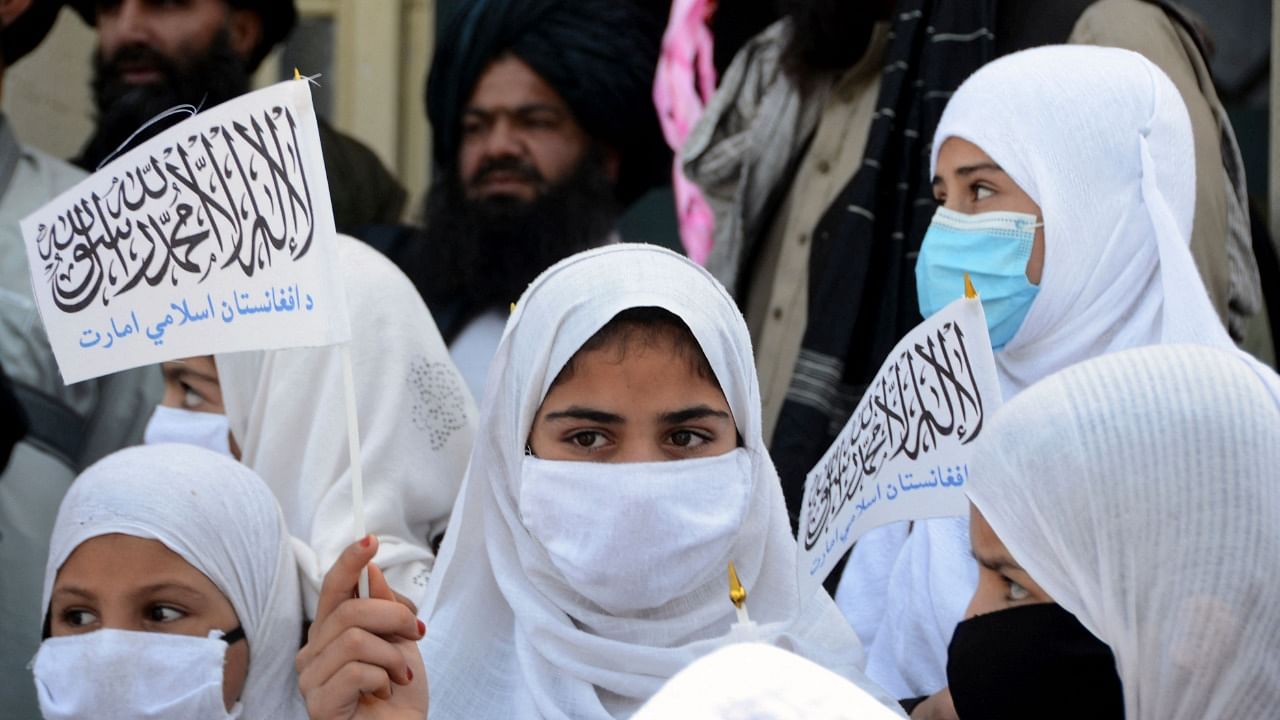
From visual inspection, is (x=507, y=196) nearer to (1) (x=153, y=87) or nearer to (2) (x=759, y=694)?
(1) (x=153, y=87)

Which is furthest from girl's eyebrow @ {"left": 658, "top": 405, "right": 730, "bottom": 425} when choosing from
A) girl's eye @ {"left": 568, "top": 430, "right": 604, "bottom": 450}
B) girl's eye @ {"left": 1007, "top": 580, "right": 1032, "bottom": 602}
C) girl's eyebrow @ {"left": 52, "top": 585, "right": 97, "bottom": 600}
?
girl's eyebrow @ {"left": 52, "top": 585, "right": 97, "bottom": 600}

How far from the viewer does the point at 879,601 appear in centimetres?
363

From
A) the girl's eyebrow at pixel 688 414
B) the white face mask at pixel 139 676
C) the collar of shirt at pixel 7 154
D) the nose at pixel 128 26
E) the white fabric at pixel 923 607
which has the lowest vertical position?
the white fabric at pixel 923 607

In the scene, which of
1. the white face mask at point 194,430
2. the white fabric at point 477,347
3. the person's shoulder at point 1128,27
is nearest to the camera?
the white face mask at point 194,430

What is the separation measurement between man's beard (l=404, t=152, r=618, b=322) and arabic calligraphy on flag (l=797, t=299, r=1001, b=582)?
74.4 inches

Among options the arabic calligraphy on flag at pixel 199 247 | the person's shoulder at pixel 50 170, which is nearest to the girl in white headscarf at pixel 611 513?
the arabic calligraphy on flag at pixel 199 247

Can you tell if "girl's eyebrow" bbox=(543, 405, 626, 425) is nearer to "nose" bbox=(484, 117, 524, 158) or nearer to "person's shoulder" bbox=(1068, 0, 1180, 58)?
"person's shoulder" bbox=(1068, 0, 1180, 58)

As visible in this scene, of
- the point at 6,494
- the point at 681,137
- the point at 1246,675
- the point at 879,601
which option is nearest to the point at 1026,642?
the point at 1246,675

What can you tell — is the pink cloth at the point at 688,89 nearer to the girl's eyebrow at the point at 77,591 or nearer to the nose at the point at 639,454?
the nose at the point at 639,454

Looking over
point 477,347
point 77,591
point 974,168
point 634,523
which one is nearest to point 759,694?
point 634,523

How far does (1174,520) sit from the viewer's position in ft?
7.13

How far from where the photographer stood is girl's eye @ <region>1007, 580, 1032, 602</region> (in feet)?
8.25

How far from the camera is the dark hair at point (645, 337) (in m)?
3.12

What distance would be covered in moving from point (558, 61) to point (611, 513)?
8.64ft
